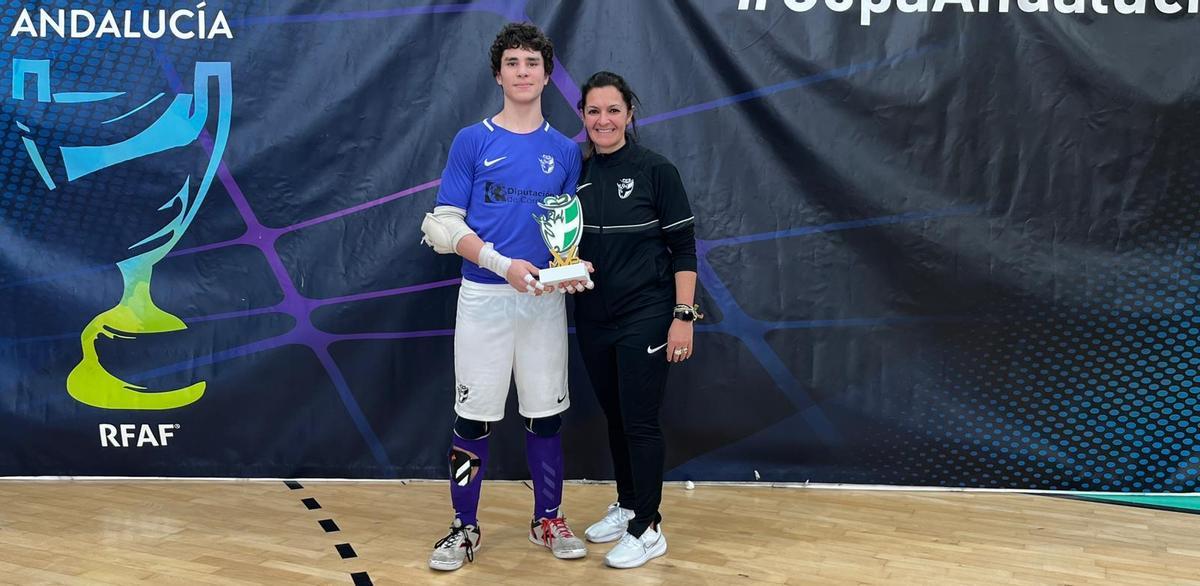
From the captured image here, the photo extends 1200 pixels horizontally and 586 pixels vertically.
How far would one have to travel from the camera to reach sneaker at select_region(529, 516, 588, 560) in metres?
2.86

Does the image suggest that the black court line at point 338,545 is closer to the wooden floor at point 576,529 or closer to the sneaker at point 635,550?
the wooden floor at point 576,529

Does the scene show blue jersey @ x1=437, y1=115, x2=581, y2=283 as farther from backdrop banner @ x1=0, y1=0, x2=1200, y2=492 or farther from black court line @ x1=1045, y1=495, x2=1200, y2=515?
black court line @ x1=1045, y1=495, x2=1200, y2=515

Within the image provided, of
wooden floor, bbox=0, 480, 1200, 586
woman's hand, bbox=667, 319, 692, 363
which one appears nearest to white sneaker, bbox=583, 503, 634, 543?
wooden floor, bbox=0, 480, 1200, 586

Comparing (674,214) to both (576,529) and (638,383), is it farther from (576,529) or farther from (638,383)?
(576,529)

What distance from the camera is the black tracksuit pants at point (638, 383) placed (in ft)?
9.03

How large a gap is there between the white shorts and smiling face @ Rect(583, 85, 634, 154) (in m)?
0.45

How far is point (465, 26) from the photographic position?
351 centimetres

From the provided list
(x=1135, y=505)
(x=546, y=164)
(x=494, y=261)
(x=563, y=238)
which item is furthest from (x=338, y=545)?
(x=1135, y=505)

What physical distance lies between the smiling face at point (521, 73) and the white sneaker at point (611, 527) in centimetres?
126

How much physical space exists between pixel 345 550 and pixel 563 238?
1.13m

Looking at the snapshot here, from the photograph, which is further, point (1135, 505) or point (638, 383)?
point (1135, 505)

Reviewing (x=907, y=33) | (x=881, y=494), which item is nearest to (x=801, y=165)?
(x=907, y=33)

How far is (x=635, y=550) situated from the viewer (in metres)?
2.80

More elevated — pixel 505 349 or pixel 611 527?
pixel 505 349
